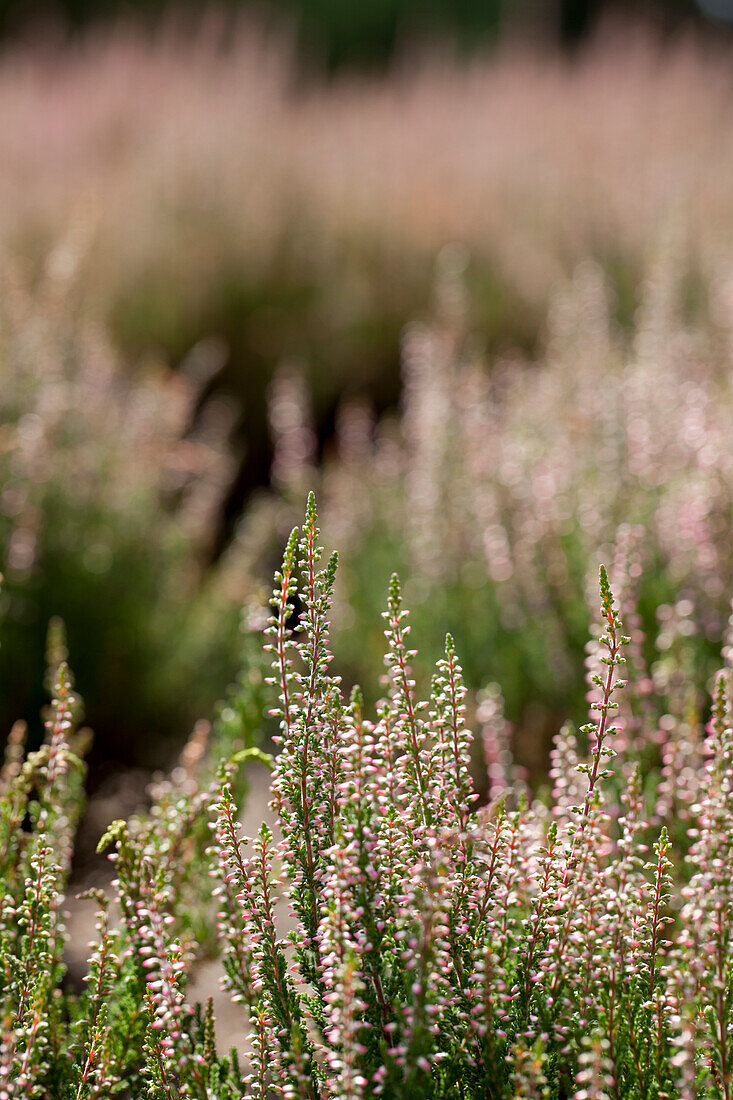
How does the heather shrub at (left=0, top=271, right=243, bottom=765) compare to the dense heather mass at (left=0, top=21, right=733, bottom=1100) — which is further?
the heather shrub at (left=0, top=271, right=243, bottom=765)

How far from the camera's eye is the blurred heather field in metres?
2.96

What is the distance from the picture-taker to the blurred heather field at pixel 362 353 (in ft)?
9.72

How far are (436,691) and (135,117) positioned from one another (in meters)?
8.09

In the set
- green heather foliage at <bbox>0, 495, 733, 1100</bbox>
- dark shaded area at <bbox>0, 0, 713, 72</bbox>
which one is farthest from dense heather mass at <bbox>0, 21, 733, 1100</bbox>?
dark shaded area at <bbox>0, 0, 713, 72</bbox>

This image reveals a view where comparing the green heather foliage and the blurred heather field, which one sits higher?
the blurred heather field

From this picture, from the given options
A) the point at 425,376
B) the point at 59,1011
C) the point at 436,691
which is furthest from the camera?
the point at 425,376

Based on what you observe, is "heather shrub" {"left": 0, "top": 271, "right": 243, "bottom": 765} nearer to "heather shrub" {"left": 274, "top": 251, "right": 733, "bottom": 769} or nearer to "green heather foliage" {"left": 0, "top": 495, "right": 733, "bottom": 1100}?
"heather shrub" {"left": 274, "top": 251, "right": 733, "bottom": 769}

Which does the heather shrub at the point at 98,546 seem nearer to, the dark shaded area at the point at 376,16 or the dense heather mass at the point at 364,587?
the dense heather mass at the point at 364,587

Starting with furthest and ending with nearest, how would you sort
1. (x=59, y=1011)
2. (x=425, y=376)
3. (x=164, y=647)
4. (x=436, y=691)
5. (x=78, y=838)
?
(x=425, y=376)
(x=164, y=647)
(x=78, y=838)
(x=59, y=1011)
(x=436, y=691)

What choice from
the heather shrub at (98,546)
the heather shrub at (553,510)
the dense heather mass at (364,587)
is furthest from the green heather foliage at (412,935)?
the heather shrub at (98,546)

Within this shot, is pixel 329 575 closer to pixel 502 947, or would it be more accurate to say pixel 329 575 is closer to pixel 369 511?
pixel 502 947

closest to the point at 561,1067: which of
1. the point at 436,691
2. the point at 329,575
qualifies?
the point at 436,691

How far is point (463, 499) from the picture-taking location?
3207 mm

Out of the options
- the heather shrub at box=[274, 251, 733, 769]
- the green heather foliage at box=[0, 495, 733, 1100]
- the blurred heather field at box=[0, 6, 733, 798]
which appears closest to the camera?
the green heather foliage at box=[0, 495, 733, 1100]
